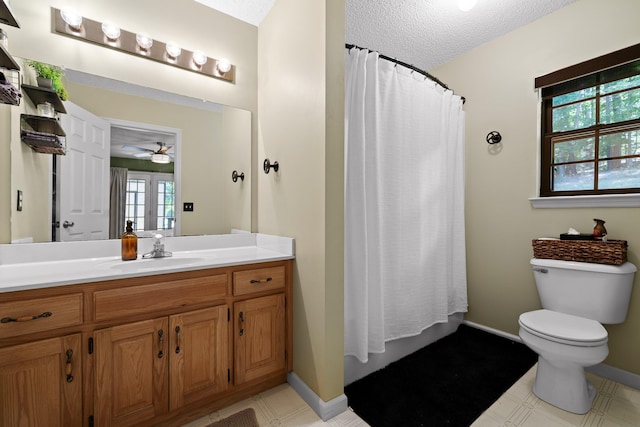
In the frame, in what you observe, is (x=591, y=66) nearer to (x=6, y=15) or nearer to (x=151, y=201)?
(x=151, y=201)

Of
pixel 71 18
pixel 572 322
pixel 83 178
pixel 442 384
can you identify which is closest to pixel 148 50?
pixel 71 18

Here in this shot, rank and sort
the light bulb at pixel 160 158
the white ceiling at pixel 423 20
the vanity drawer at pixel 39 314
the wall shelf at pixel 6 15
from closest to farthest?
1. the vanity drawer at pixel 39 314
2. the wall shelf at pixel 6 15
3. the light bulb at pixel 160 158
4. the white ceiling at pixel 423 20

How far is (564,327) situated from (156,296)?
84.0 inches

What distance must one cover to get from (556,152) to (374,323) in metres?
1.88

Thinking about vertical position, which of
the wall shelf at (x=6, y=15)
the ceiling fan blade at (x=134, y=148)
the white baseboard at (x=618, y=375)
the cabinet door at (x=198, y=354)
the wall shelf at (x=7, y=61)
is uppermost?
the wall shelf at (x=6, y=15)

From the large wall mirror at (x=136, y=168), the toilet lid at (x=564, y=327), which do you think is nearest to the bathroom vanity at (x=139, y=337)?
the large wall mirror at (x=136, y=168)

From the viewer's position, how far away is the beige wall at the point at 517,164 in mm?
1788

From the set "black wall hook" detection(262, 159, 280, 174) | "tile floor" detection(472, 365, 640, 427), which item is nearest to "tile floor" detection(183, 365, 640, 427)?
"tile floor" detection(472, 365, 640, 427)

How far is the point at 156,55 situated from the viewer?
1.76m

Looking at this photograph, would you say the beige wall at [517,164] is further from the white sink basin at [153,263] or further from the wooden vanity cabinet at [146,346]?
the white sink basin at [153,263]

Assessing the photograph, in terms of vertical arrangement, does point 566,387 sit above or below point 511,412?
above

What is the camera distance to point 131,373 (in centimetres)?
126

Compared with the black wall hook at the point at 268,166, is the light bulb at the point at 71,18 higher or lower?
higher

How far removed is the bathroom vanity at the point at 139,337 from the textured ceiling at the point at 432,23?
177cm
